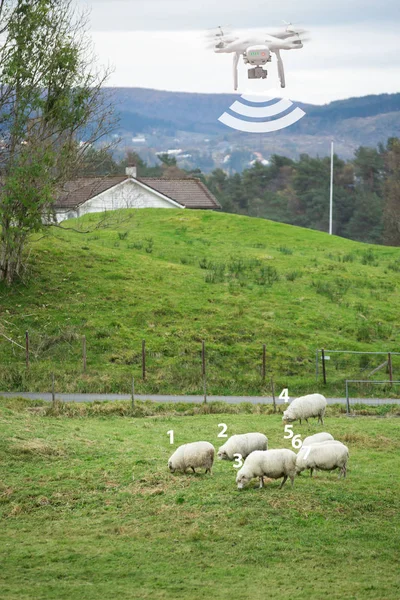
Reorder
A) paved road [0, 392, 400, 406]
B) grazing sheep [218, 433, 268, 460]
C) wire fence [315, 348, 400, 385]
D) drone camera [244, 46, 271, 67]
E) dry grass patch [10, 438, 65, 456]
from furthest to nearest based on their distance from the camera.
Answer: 1. wire fence [315, 348, 400, 385]
2. paved road [0, 392, 400, 406]
3. dry grass patch [10, 438, 65, 456]
4. grazing sheep [218, 433, 268, 460]
5. drone camera [244, 46, 271, 67]

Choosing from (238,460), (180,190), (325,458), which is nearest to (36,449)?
(238,460)

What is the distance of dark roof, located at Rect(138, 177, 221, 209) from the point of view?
77000 mm

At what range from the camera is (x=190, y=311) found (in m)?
42.5

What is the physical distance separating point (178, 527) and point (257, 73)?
9.98 m

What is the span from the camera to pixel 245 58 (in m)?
21.5

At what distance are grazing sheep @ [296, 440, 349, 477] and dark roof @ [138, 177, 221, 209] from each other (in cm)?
5619

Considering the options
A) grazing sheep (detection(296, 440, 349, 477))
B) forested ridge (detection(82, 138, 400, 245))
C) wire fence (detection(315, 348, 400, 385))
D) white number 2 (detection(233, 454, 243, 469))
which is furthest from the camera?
forested ridge (detection(82, 138, 400, 245))

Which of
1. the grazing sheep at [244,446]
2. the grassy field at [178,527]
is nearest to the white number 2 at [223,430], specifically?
the grassy field at [178,527]

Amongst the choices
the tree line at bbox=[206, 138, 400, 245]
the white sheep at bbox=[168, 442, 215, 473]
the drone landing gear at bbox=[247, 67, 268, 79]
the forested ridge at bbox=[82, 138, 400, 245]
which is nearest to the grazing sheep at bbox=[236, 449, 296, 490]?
the white sheep at bbox=[168, 442, 215, 473]

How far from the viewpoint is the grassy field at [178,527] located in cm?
1483

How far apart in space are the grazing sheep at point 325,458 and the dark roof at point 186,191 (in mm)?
56189

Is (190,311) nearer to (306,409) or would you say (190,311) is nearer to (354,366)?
(354,366)

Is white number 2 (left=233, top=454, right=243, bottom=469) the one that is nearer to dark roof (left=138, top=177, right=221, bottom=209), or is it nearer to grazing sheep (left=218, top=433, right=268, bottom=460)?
grazing sheep (left=218, top=433, right=268, bottom=460)

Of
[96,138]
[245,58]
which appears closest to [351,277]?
[96,138]
